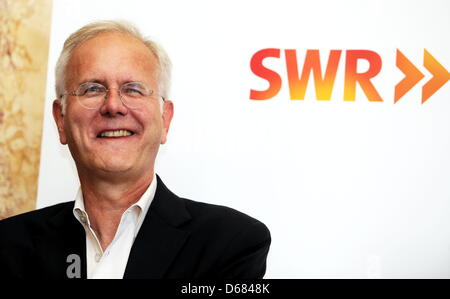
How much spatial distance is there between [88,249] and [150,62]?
73 cm

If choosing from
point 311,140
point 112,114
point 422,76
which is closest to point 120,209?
point 112,114

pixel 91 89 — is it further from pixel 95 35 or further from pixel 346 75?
pixel 346 75

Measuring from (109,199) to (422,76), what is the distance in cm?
133

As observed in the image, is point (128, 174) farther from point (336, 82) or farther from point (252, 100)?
point (336, 82)

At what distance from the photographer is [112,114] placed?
81.7 inches

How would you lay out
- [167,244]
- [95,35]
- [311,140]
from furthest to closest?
[311,140] < [95,35] < [167,244]

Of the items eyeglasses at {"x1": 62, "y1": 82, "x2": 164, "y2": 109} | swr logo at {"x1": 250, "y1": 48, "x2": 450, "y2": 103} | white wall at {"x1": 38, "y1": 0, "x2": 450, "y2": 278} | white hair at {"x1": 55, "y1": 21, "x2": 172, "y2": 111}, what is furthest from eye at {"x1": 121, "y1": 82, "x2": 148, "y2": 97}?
swr logo at {"x1": 250, "y1": 48, "x2": 450, "y2": 103}

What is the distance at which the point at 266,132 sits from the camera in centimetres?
230

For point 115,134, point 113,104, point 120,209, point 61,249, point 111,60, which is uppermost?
point 111,60

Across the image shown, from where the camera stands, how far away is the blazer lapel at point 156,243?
202 cm

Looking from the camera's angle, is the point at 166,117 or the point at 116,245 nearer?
the point at 116,245

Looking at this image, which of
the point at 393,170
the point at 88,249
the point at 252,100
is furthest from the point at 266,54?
the point at 88,249

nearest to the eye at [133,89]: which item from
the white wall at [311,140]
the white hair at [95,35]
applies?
the white hair at [95,35]

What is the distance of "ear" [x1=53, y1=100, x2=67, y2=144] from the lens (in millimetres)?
2199
